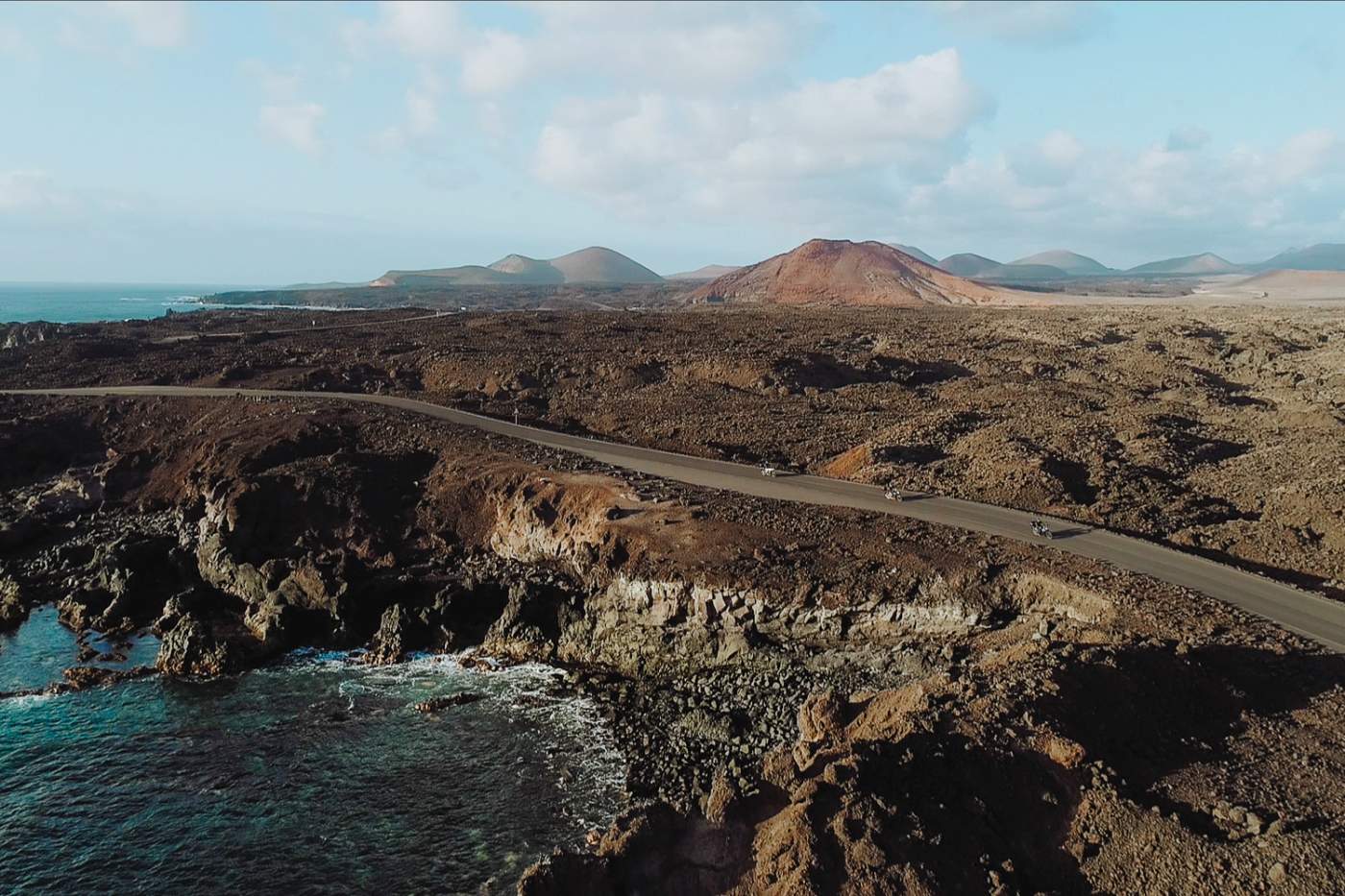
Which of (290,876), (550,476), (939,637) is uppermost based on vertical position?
(550,476)

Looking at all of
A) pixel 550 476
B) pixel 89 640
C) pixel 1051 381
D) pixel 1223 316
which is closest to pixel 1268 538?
pixel 550 476

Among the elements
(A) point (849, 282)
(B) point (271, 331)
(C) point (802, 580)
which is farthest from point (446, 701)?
(A) point (849, 282)

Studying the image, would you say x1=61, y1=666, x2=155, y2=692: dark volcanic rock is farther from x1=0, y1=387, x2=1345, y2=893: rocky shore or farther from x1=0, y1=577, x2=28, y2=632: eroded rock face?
x1=0, y1=577, x2=28, y2=632: eroded rock face

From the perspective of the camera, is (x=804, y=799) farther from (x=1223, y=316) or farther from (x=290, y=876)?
(x=1223, y=316)

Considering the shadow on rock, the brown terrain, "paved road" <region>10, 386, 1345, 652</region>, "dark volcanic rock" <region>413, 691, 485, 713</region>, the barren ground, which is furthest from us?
the barren ground

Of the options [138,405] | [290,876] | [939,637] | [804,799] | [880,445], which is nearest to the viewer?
[804,799]

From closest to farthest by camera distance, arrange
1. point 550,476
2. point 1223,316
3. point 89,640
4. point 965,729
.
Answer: point 965,729
point 89,640
point 550,476
point 1223,316

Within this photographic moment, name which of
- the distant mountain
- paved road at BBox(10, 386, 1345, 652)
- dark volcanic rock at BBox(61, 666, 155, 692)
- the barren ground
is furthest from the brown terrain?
the distant mountain

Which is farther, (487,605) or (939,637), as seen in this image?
(487,605)
